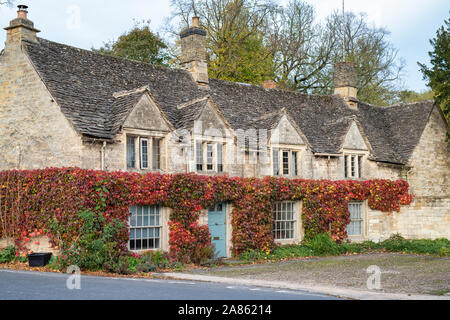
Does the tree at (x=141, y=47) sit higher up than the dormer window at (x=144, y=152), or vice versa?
the tree at (x=141, y=47)

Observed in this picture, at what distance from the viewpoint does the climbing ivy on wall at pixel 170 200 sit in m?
17.4

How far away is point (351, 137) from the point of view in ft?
91.0

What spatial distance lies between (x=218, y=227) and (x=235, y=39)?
23.3 meters

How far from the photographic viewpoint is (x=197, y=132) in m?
22.1

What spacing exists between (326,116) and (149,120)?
12.9 m

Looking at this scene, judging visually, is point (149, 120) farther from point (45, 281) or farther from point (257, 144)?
point (45, 281)

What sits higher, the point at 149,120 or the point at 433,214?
the point at 149,120

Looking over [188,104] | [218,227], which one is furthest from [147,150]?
[218,227]

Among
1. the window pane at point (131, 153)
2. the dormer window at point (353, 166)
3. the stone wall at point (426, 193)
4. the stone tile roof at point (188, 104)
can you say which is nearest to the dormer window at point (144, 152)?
the window pane at point (131, 153)

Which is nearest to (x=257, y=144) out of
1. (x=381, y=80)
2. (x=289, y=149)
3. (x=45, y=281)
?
(x=289, y=149)

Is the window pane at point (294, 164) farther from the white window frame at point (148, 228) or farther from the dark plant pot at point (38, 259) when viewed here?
the dark plant pot at point (38, 259)

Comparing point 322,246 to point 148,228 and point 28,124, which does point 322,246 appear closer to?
point 148,228

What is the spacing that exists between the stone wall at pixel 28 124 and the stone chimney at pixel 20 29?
7.8 inches
